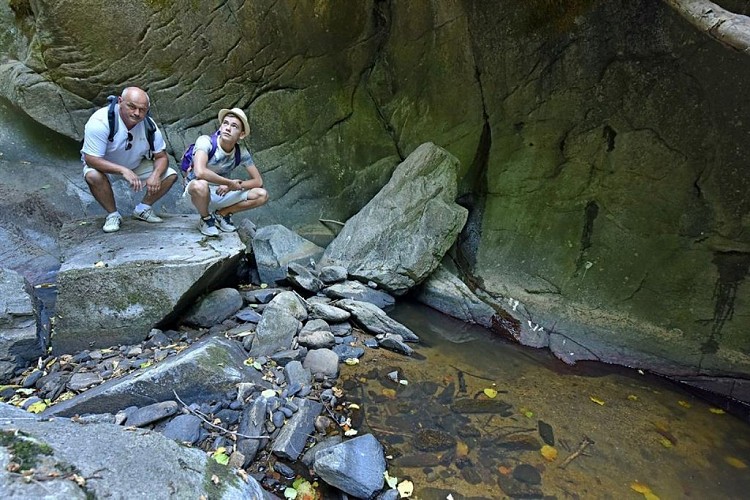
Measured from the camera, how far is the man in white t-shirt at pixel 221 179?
4461 mm

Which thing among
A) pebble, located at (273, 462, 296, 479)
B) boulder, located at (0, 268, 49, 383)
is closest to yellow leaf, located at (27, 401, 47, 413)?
boulder, located at (0, 268, 49, 383)

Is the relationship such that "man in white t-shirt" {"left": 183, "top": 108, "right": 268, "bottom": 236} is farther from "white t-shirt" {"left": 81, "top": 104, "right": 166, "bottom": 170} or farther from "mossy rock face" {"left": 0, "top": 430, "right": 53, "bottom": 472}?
"mossy rock face" {"left": 0, "top": 430, "right": 53, "bottom": 472}

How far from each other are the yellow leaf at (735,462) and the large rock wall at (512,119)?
1.34 m

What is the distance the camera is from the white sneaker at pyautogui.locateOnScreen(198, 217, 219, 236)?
464cm

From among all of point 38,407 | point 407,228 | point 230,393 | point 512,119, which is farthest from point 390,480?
point 512,119

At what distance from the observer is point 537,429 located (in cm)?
367

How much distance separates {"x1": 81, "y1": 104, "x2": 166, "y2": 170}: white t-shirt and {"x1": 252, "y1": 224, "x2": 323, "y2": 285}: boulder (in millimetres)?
1669

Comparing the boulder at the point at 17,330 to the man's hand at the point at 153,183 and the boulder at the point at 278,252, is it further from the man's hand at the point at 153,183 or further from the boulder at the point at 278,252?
the boulder at the point at 278,252

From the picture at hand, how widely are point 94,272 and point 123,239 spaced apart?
0.71 meters

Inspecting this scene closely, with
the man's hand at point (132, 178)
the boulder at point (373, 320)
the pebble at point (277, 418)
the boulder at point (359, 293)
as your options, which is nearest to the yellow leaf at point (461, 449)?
the pebble at point (277, 418)

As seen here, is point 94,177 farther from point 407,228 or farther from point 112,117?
point 407,228

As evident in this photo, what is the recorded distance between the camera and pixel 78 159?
6.32 metres

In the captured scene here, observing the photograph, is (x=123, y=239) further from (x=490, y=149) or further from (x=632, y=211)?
(x=632, y=211)

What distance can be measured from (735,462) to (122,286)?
214 inches
